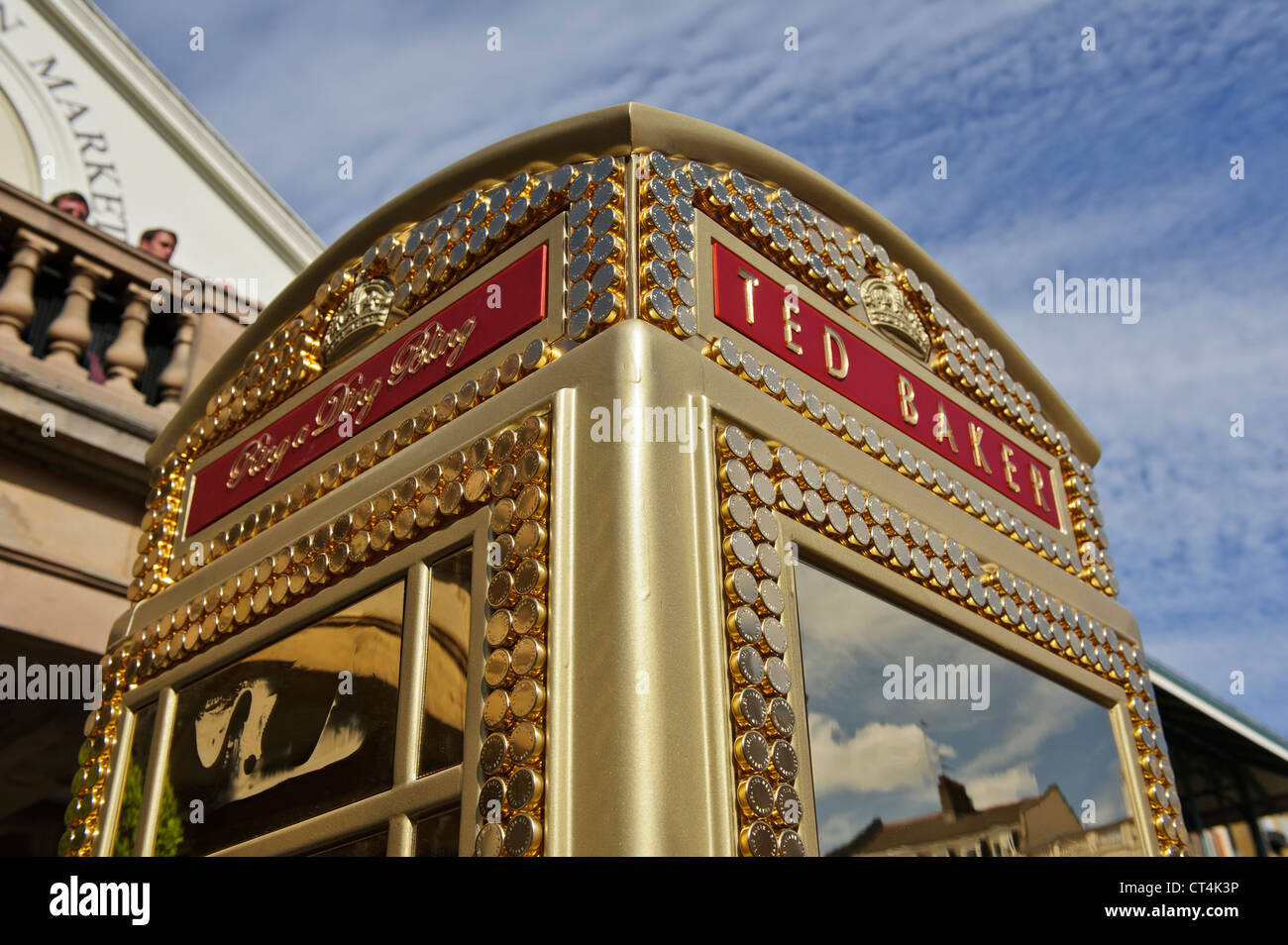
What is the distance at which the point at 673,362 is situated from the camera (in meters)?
2.08

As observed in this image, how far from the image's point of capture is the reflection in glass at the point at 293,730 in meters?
2.19

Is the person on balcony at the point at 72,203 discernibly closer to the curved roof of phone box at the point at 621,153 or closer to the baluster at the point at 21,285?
the baluster at the point at 21,285

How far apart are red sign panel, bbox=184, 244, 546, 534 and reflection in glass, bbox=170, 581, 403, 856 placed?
54 cm

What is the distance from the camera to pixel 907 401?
2803mm

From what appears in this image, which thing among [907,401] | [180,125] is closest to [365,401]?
[907,401]

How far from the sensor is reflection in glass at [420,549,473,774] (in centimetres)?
200

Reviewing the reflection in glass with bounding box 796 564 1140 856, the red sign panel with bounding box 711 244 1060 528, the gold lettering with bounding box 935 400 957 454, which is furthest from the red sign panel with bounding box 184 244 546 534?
the gold lettering with bounding box 935 400 957 454

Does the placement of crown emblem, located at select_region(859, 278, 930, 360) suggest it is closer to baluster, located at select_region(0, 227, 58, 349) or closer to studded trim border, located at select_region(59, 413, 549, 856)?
studded trim border, located at select_region(59, 413, 549, 856)

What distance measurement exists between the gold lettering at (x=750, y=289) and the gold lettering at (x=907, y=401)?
0.56m

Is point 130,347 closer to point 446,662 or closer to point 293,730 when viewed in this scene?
point 293,730

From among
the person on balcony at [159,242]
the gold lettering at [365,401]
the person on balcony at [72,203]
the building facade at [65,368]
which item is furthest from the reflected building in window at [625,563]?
the person on balcony at [159,242]
